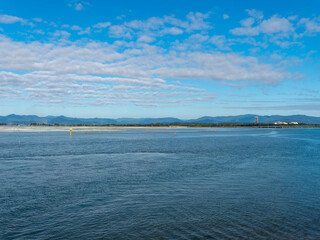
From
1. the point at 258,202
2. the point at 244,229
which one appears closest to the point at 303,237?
the point at 244,229

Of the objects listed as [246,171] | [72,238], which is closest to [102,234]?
[72,238]

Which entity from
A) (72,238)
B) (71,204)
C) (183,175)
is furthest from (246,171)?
(72,238)

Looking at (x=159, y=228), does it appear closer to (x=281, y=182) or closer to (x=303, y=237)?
(x=303, y=237)

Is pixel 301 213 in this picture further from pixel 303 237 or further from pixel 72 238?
pixel 72 238

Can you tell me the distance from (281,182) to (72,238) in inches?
658

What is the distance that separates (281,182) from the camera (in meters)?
21.3

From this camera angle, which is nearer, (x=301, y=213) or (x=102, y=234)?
(x=102, y=234)

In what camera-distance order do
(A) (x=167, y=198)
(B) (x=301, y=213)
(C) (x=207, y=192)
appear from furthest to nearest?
1. (C) (x=207, y=192)
2. (A) (x=167, y=198)
3. (B) (x=301, y=213)

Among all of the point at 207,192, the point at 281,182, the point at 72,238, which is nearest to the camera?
the point at 72,238

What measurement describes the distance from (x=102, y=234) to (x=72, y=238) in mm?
1204

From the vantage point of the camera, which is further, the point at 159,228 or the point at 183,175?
the point at 183,175

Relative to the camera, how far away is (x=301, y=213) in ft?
45.8

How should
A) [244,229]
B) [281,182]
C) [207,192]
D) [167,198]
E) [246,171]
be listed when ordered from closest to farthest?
[244,229], [167,198], [207,192], [281,182], [246,171]

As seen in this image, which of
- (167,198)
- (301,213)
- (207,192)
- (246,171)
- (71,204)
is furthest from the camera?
(246,171)
